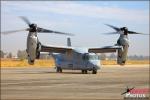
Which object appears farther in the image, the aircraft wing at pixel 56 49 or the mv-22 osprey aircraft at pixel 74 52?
the aircraft wing at pixel 56 49

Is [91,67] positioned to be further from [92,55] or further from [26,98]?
[26,98]

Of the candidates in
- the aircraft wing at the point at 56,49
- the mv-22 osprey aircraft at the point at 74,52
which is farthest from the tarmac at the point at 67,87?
the aircraft wing at the point at 56,49

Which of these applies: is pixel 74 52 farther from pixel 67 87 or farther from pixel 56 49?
pixel 67 87

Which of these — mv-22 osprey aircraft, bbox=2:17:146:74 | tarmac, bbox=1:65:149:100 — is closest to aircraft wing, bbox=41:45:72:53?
mv-22 osprey aircraft, bbox=2:17:146:74

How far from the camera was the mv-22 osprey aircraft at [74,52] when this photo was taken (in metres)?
33.7

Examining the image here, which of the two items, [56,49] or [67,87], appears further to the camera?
[56,49]

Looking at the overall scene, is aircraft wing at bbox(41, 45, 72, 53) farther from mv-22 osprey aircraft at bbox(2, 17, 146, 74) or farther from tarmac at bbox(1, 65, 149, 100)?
tarmac at bbox(1, 65, 149, 100)

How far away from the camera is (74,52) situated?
47219 millimetres

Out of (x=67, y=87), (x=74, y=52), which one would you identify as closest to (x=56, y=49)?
(x=74, y=52)

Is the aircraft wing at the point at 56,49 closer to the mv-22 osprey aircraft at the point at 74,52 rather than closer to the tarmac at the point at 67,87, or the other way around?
the mv-22 osprey aircraft at the point at 74,52

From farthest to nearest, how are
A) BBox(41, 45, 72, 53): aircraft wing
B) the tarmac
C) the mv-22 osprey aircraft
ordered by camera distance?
1. BBox(41, 45, 72, 53): aircraft wing
2. the mv-22 osprey aircraft
3. the tarmac

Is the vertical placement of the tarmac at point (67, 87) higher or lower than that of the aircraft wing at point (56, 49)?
lower

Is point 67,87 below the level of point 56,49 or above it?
below

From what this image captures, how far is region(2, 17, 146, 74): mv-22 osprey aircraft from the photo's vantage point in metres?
33.7
